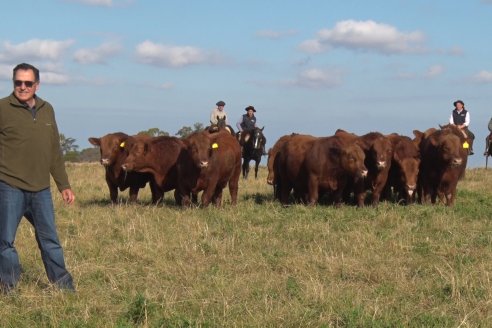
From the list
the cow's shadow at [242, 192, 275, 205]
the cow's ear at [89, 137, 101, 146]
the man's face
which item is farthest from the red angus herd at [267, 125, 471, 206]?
the man's face

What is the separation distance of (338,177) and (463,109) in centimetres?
736

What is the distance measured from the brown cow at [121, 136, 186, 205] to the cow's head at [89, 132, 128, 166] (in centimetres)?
22

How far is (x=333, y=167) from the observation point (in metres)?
14.6

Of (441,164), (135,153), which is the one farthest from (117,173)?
(441,164)

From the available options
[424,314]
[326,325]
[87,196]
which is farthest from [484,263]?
[87,196]

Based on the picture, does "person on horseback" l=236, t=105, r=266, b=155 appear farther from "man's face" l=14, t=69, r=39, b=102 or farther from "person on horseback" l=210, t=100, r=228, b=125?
"man's face" l=14, t=69, r=39, b=102

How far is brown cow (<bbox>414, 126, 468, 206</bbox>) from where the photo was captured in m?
14.8

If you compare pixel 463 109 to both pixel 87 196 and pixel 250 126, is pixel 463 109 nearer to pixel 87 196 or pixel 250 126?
pixel 250 126

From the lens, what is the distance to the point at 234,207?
14.4m

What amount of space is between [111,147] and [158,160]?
115cm

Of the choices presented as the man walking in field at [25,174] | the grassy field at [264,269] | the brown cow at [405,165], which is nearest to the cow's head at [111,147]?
the grassy field at [264,269]

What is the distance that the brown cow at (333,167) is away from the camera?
568 inches

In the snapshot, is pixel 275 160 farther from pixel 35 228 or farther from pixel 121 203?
pixel 35 228

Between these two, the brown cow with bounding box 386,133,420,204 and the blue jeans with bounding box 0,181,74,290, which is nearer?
the blue jeans with bounding box 0,181,74,290
